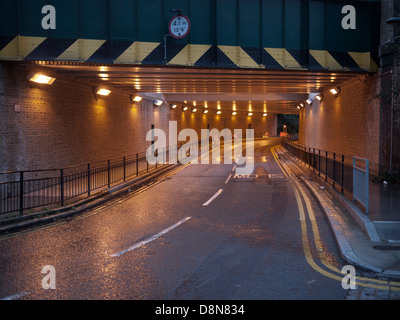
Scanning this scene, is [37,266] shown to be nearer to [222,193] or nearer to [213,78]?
[222,193]

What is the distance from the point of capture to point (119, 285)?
6.48 meters

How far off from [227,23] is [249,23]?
97cm

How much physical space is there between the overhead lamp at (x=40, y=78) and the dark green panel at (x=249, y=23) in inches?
312

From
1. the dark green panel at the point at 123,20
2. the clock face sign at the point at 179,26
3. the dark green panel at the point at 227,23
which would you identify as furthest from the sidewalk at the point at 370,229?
the dark green panel at the point at 123,20

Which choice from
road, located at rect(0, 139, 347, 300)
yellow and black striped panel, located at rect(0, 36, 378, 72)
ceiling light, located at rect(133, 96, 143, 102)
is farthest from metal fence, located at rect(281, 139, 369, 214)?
ceiling light, located at rect(133, 96, 143, 102)

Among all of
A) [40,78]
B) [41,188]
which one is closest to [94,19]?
[40,78]

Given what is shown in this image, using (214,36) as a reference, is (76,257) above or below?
below

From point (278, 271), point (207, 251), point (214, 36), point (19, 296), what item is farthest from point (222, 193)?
point (19, 296)

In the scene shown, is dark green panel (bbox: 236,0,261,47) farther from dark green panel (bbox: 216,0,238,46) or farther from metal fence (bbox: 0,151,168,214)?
metal fence (bbox: 0,151,168,214)

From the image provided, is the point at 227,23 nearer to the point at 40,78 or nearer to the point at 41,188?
the point at 40,78

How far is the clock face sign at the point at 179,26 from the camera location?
51.4 feet
